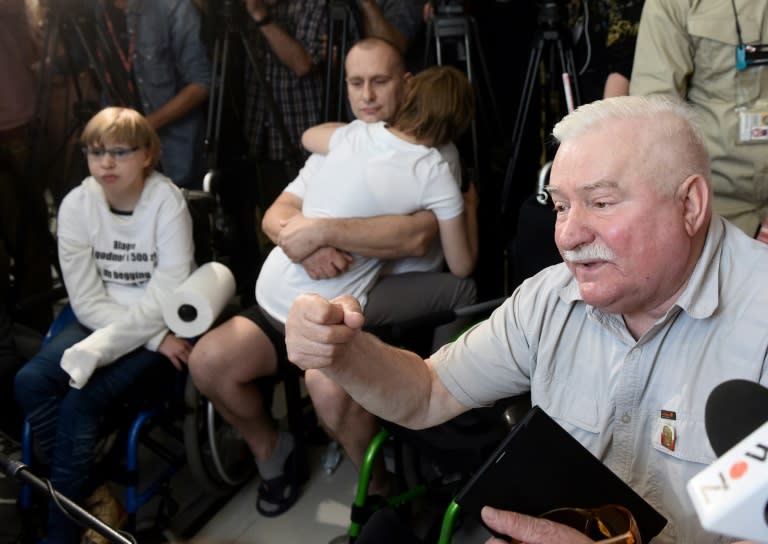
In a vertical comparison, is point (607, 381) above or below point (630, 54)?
below

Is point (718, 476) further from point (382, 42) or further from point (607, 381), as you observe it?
point (382, 42)

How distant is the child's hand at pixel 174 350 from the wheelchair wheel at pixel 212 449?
6cm

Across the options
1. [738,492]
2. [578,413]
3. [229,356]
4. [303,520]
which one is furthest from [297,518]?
[738,492]

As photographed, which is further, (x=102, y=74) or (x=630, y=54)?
(x=102, y=74)

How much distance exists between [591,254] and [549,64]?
5.31 ft

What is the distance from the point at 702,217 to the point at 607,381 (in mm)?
281

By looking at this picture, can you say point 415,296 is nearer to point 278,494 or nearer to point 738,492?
point 278,494

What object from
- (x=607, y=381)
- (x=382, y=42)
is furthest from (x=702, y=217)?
(x=382, y=42)

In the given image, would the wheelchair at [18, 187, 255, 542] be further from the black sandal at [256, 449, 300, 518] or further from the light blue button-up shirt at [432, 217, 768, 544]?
the light blue button-up shirt at [432, 217, 768, 544]

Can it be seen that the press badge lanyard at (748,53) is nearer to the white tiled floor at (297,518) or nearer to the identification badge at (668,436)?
the identification badge at (668,436)

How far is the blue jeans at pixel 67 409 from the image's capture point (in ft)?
6.37

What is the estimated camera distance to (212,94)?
285 centimetres

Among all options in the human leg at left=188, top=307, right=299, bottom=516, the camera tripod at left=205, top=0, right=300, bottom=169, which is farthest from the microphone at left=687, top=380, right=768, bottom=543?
the camera tripod at left=205, top=0, right=300, bottom=169

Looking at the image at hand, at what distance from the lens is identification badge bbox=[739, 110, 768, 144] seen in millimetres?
1720
